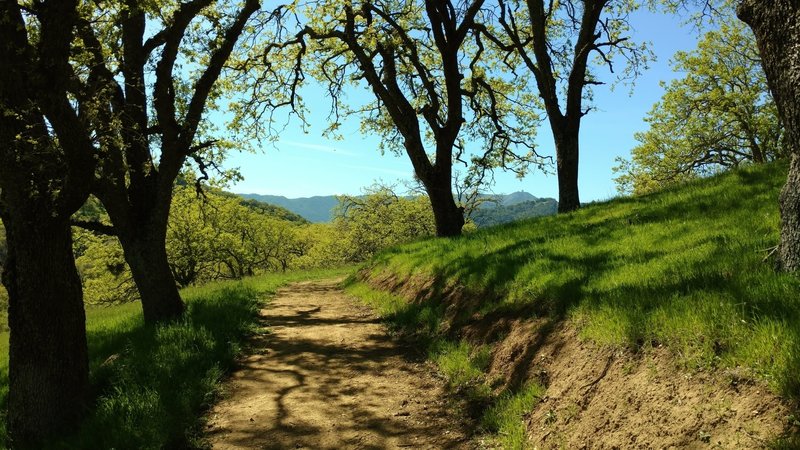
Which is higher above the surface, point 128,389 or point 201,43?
point 201,43

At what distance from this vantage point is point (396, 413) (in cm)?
604

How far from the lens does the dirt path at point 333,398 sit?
545cm

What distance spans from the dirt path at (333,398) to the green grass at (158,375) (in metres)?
0.37

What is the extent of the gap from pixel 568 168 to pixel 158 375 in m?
11.3

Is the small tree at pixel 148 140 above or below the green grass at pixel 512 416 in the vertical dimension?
above

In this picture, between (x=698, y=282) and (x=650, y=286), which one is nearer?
(x=698, y=282)

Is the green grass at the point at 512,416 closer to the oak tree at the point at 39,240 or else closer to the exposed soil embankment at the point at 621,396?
the exposed soil embankment at the point at 621,396

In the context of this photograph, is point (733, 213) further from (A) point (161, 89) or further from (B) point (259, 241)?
(B) point (259, 241)

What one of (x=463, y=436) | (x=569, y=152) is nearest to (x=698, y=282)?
(x=463, y=436)

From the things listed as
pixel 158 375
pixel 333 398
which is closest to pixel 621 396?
pixel 333 398

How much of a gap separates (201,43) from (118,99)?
2.68m


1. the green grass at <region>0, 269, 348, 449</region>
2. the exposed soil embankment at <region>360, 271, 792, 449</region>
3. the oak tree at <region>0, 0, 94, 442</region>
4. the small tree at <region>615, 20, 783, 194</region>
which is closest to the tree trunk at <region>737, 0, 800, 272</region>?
the exposed soil embankment at <region>360, 271, 792, 449</region>

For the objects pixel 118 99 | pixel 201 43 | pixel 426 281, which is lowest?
pixel 426 281

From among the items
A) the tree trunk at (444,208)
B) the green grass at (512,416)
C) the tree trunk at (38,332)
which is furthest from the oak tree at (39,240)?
the tree trunk at (444,208)
